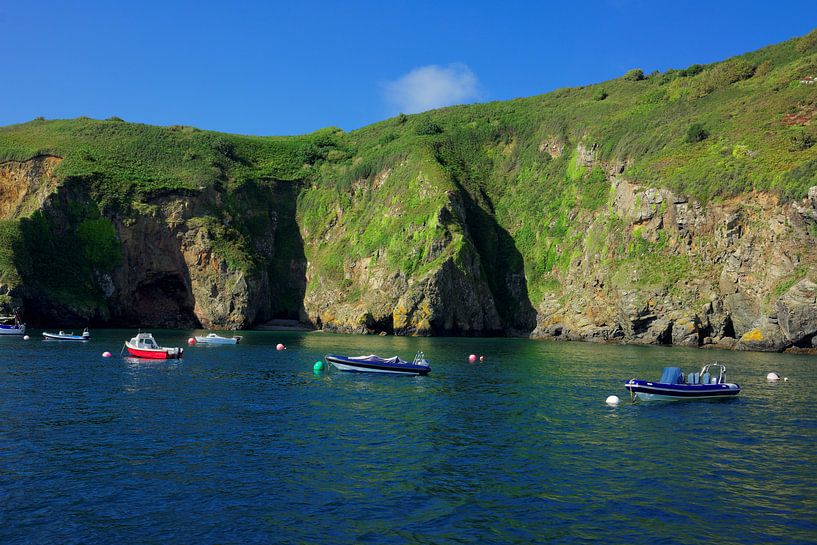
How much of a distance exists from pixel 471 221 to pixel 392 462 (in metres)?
115

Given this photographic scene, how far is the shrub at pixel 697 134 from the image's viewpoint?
114 metres

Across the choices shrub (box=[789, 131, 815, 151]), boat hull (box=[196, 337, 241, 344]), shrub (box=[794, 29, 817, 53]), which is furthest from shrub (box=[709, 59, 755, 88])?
boat hull (box=[196, 337, 241, 344])

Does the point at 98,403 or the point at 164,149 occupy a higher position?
the point at 164,149

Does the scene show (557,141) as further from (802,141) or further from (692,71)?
(802,141)

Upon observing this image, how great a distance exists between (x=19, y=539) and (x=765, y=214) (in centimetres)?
10136

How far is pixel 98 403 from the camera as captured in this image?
4025 centimetres

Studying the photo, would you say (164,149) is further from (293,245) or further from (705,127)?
(705,127)

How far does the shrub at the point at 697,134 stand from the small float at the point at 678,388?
78.0 meters

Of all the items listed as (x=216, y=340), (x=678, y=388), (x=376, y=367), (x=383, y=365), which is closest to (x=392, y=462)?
(x=678, y=388)

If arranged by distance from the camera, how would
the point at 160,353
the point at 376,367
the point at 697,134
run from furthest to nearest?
the point at 697,134 < the point at 160,353 < the point at 376,367

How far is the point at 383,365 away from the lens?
59.2 m

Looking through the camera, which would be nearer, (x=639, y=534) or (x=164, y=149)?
(x=639, y=534)

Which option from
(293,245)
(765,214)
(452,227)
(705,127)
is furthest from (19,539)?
(293,245)

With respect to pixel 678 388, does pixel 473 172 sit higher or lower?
higher
